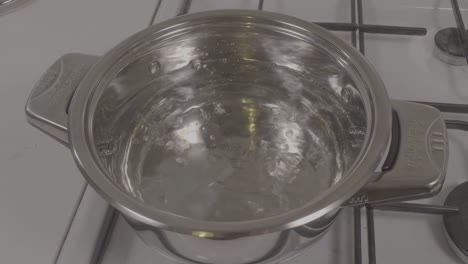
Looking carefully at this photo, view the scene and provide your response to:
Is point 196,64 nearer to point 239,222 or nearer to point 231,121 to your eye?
point 231,121

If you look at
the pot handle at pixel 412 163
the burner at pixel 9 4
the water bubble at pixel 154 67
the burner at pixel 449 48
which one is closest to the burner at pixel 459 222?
the pot handle at pixel 412 163

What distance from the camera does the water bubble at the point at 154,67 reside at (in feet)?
1.63

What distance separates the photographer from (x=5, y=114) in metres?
0.52

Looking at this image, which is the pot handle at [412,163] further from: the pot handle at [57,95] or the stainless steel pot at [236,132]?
the pot handle at [57,95]

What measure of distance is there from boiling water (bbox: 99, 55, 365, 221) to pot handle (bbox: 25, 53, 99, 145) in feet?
0.21

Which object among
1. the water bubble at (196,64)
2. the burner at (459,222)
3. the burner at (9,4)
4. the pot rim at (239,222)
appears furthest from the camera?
the burner at (9,4)

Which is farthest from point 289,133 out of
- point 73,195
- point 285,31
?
point 73,195

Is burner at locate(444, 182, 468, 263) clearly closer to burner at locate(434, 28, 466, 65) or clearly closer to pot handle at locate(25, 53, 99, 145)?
burner at locate(434, 28, 466, 65)

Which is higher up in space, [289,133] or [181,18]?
[181,18]

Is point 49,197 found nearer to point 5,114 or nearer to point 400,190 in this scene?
point 5,114

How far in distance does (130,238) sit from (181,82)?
0.59 ft

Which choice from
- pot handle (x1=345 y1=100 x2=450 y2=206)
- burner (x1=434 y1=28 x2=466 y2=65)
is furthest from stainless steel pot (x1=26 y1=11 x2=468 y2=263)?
burner (x1=434 y1=28 x2=466 y2=65)

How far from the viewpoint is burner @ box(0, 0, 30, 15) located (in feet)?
2.06

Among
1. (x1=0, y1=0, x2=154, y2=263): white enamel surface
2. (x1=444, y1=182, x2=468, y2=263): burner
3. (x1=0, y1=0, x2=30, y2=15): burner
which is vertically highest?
(x1=0, y1=0, x2=30, y2=15): burner
